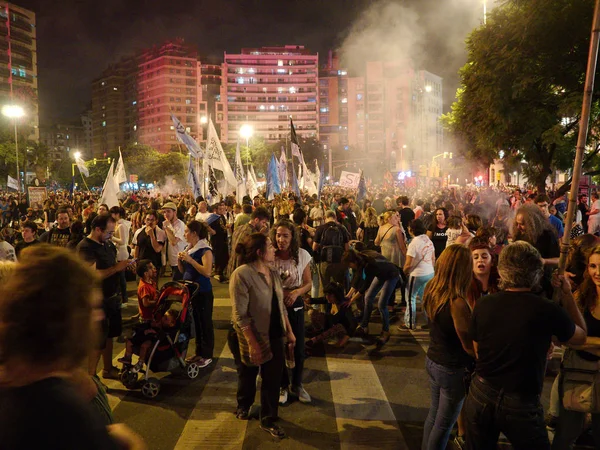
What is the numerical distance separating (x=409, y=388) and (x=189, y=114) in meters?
149

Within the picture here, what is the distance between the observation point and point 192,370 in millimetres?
6371

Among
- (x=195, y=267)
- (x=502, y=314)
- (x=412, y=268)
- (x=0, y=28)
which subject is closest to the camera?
(x=502, y=314)

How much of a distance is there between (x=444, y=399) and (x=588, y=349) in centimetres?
114

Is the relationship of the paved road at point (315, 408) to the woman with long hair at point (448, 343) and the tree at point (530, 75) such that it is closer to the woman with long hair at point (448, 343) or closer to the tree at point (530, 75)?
the woman with long hair at point (448, 343)

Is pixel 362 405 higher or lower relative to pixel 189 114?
lower

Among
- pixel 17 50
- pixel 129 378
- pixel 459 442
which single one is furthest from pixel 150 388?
pixel 17 50

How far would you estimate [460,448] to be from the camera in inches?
177

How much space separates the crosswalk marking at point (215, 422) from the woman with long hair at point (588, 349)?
2.84 meters

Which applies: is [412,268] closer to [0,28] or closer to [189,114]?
[0,28]

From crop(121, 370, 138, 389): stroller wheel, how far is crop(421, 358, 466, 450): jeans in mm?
3652

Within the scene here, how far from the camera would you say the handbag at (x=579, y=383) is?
365 centimetres

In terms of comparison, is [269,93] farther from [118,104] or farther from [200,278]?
[200,278]

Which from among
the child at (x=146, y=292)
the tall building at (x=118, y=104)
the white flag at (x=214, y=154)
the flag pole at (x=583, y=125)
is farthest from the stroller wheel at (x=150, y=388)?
the tall building at (x=118, y=104)

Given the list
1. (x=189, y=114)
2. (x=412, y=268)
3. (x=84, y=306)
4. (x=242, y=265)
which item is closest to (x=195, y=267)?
(x=242, y=265)
